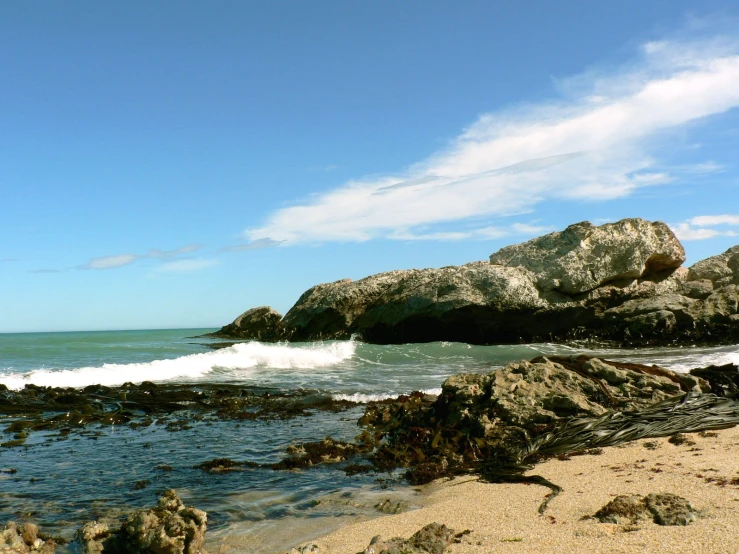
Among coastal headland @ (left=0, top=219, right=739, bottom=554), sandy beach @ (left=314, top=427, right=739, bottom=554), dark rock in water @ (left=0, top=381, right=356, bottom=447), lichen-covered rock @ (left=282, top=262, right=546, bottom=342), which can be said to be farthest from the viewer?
lichen-covered rock @ (left=282, top=262, right=546, bottom=342)

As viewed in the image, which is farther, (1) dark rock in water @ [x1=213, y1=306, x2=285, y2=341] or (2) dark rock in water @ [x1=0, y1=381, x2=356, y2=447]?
(1) dark rock in water @ [x1=213, y1=306, x2=285, y2=341]

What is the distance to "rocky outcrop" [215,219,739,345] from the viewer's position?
821 inches

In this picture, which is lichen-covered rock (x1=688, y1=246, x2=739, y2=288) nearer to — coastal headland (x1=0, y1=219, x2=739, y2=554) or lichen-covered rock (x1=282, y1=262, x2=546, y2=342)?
lichen-covered rock (x1=282, y1=262, x2=546, y2=342)

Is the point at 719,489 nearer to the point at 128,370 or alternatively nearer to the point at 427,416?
the point at 427,416

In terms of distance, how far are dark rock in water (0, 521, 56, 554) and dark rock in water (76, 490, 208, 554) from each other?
0.25m

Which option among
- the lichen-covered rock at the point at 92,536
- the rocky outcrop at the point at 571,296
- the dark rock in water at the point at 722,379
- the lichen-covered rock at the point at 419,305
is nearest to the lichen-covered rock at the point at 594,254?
the rocky outcrop at the point at 571,296

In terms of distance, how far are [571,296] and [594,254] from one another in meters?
2.03

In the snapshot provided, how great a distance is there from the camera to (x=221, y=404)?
33.4ft

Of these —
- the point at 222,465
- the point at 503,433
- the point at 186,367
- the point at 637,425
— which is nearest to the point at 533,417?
the point at 503,433

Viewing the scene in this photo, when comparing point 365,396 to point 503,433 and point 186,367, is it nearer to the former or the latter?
point 503,433

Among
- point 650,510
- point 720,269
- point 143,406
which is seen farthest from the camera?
point 720,269

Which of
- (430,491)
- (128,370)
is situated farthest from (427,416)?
(128,370)

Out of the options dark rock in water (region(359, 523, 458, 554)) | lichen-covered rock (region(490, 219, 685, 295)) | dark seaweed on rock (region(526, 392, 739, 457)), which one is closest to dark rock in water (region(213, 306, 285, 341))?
lichen-covered rock (region(490, 219, 685, 295))

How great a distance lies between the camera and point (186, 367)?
643 inches
